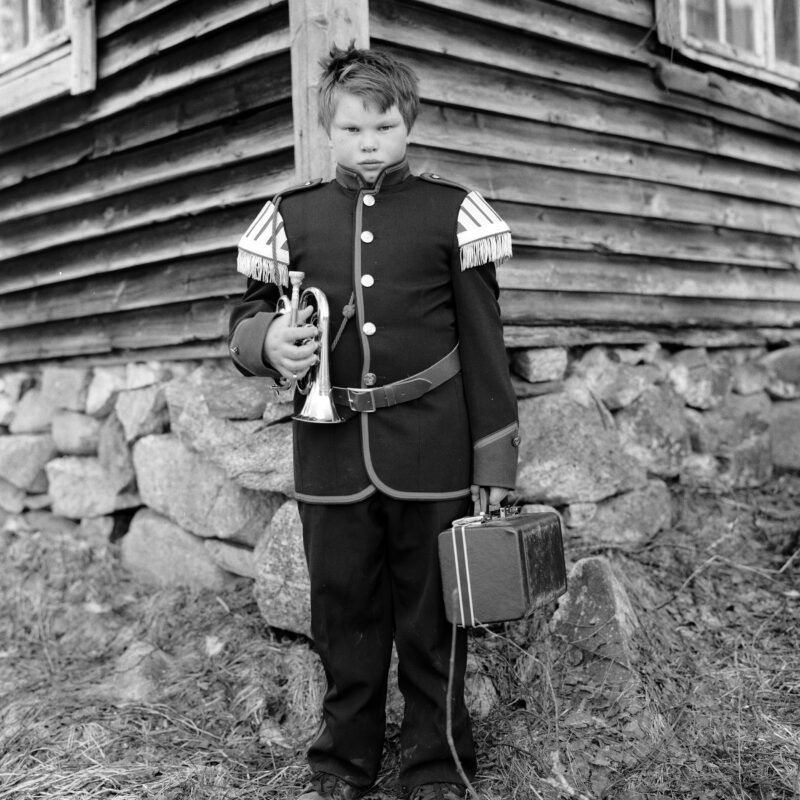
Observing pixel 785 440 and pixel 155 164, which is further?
pixel 785 440

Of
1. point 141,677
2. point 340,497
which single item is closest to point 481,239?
point 340,497

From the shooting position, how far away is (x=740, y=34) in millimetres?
4637

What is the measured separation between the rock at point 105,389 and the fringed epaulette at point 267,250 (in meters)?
2.09

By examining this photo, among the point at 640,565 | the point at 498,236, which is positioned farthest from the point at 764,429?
the point at 498,236

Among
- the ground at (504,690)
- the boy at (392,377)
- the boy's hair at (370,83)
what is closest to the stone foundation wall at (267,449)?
the ground at (504,690)

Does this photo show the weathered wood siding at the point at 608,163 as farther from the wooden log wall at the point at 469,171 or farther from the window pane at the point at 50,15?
the window pane at the point at 50,15

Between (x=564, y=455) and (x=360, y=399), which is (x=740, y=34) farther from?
(x=360, y=399)

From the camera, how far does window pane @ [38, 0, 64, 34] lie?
4379mm

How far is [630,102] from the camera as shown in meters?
4.09

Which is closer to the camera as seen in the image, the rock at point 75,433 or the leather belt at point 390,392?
the leather belt at point 390,392

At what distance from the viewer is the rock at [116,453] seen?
14.1ft

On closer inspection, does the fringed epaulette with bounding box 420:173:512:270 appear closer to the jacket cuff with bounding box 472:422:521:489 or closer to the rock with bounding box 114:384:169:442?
the jacket cuff with bounding box 472:422:521:489

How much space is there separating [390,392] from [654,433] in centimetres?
205

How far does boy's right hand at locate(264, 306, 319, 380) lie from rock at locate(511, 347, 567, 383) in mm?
1634
